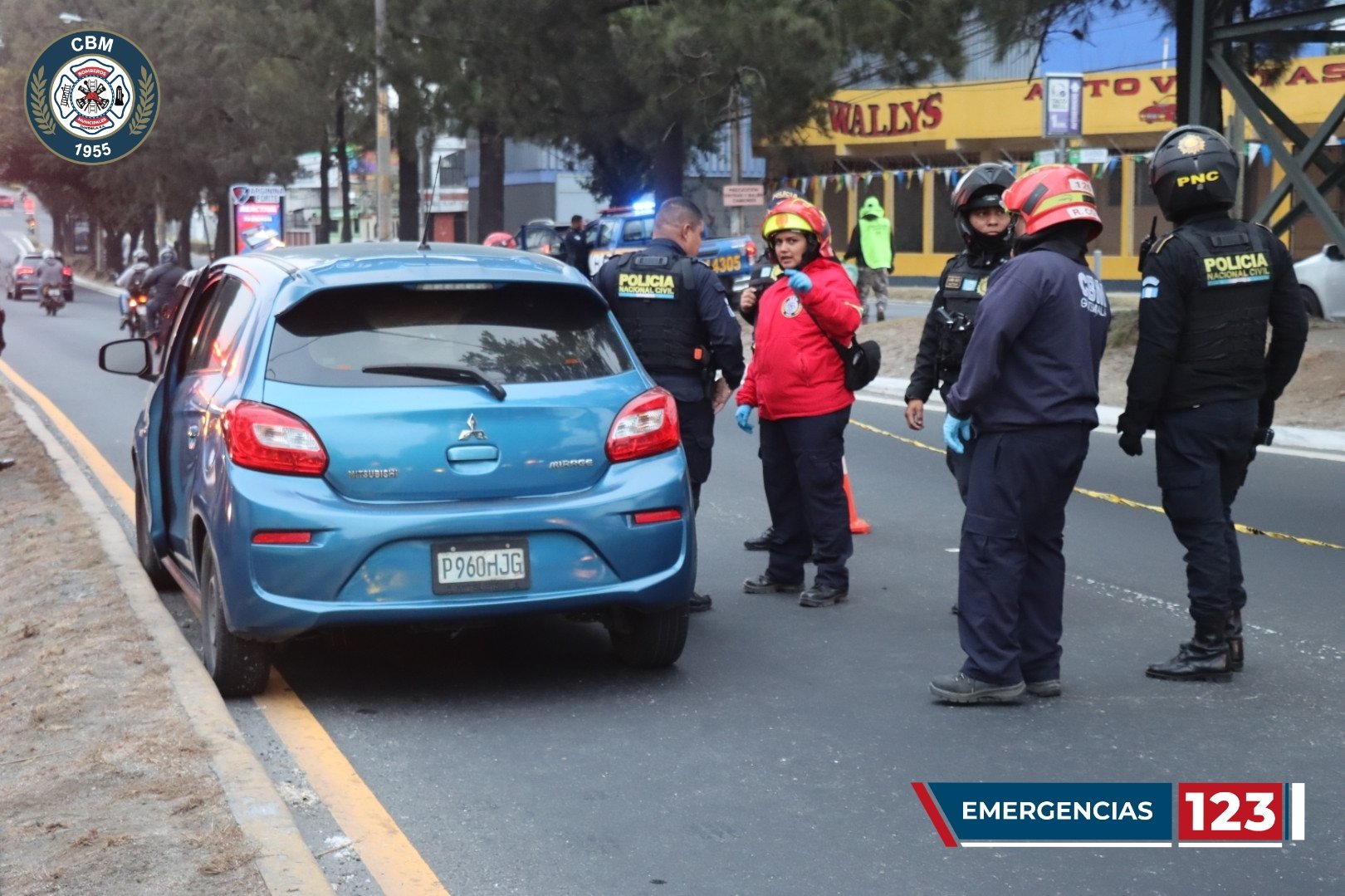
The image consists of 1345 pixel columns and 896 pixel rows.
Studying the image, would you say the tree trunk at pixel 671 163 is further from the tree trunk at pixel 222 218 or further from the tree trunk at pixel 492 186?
the tree trunk at pixel 222 218

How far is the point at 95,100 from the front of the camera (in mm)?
8008

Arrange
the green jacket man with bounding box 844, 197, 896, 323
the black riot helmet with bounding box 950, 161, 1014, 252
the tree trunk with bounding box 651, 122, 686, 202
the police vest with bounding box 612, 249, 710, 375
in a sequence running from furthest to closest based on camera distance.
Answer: the tree trunk with bounding box 651, 122, 686, 202 < the green jacket man with bounding box 844, 197, 896, 323 < the police vest with bounding box 612, 249, 710, 375 < the black riot helmet with bounding box 950, 161, 1014, 252

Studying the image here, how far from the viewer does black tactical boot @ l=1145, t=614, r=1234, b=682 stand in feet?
22.0

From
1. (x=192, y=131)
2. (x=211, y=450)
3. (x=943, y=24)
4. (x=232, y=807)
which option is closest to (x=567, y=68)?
(x=943, y=24)

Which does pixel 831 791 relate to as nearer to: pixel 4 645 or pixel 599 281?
pixel 599 281

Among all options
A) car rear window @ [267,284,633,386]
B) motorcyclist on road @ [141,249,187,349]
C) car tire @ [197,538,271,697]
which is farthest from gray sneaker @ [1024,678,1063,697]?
motorcyclist on road @ [141,249,187,349]

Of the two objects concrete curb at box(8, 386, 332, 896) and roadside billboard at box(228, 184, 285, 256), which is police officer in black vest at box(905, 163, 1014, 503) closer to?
concrete curb at box(8, 386, 332, 896)

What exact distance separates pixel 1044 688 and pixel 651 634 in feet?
4.74

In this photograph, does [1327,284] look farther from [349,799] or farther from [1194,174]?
[349,799]

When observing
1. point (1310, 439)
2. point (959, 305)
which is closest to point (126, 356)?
point (959, 305)

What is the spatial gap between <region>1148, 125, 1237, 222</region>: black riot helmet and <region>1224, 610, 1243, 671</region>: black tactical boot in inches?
59.4

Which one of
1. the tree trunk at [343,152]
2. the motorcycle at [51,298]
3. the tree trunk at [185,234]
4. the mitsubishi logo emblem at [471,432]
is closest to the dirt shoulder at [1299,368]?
the mitsubishi logo emblem at [471,432]

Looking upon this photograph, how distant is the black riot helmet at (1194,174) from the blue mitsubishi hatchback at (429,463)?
6.42 ft

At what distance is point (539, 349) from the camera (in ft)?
21.6
